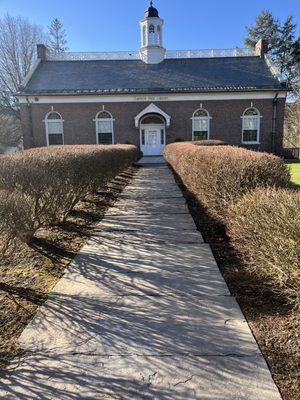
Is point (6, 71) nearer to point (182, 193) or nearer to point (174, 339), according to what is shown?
point (182, 193)

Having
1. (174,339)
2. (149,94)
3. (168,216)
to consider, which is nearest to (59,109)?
(149,94)

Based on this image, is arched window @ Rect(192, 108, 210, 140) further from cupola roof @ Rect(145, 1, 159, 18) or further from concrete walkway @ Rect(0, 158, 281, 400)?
concrete walkway @ Rect(0, 158, 281, 400)

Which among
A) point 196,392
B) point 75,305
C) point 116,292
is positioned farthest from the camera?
point 116,292

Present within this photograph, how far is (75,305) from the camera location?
12.5 feet

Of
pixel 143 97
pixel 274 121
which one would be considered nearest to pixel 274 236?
pixel 143 97

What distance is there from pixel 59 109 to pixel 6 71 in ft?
75.9

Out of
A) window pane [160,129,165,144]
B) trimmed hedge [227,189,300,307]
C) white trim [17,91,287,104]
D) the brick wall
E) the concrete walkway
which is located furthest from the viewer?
window pane [160,129,165,144]

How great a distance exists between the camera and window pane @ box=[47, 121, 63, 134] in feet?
94.5

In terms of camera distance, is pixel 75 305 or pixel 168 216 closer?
pixel 75 305

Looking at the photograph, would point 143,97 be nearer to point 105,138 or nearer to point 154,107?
point 154,107

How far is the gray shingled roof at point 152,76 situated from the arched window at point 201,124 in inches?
76.5

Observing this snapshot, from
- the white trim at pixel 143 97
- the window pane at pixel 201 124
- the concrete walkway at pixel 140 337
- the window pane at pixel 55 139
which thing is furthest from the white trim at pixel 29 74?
the concrete walkway at pixel 140 337

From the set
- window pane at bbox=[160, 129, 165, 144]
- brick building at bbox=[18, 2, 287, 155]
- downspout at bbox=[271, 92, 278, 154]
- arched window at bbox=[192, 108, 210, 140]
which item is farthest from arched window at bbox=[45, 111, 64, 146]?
downspout at bbox=[271, 92, 278, 154]

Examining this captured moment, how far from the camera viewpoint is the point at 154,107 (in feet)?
91.9
